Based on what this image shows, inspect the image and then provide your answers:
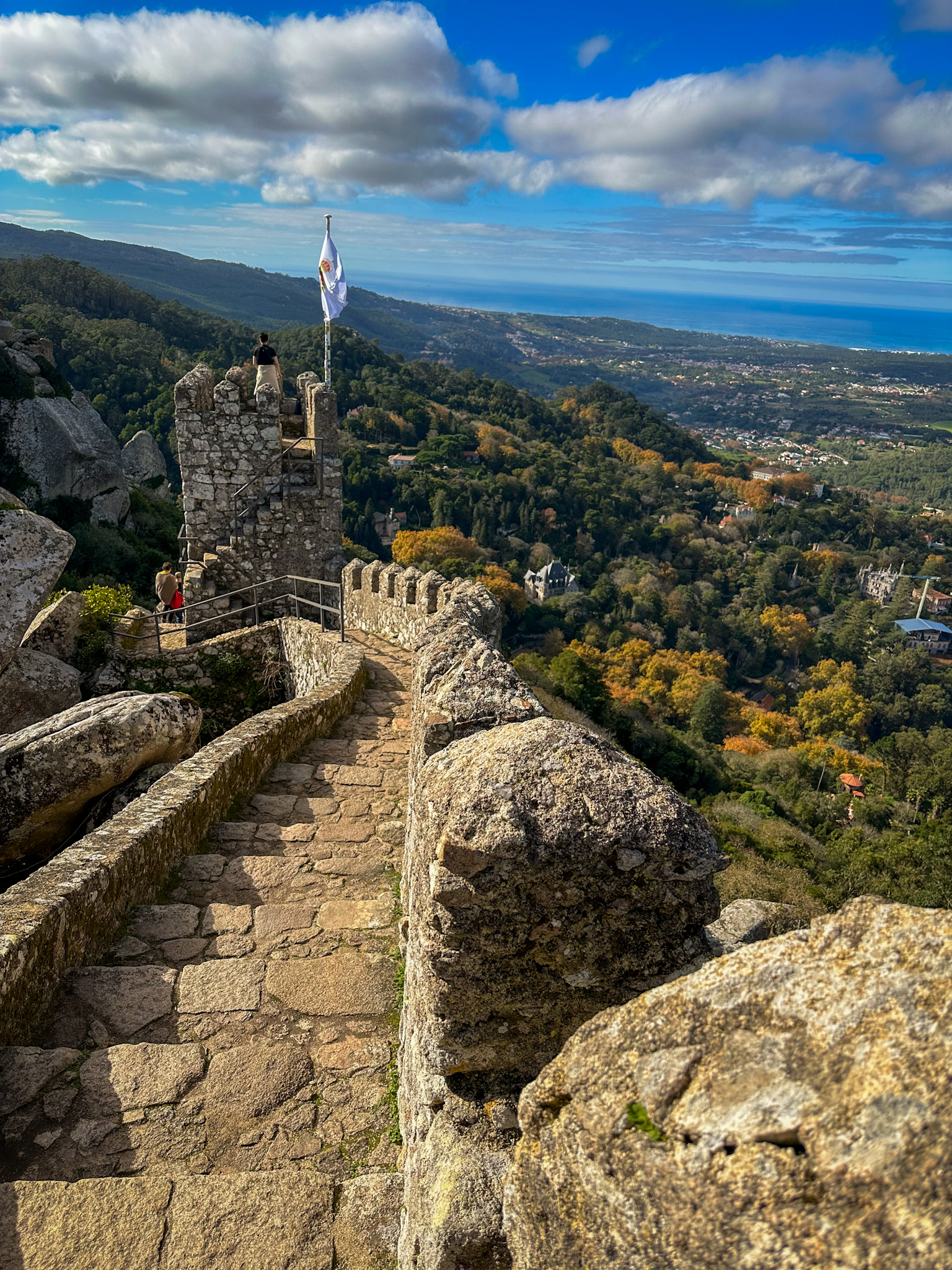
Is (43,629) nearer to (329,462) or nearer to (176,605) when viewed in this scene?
(176,605)

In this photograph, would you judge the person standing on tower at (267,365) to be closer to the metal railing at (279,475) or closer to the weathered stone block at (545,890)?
the metal railing at (279,475)

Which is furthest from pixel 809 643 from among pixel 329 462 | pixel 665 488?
pixel 329 462

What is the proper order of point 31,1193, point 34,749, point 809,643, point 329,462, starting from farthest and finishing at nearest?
point 809,643
point 329,462
point 34,749
point 31,1193

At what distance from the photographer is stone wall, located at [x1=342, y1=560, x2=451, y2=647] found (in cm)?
877

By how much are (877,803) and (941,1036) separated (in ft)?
108

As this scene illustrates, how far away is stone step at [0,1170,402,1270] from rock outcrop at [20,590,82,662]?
633cm

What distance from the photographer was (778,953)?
124cm

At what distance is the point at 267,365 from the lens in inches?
413

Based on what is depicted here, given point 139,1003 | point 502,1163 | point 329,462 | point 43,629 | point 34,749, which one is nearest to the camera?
point 502,1163

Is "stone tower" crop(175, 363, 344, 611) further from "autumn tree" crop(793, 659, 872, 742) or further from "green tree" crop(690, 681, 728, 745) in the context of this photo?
"autumn tree" crop(793, 659, 872, 742)

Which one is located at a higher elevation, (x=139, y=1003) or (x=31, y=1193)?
(x=31, y=1193)

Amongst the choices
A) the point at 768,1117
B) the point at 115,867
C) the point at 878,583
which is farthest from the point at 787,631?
the point at 768,1117

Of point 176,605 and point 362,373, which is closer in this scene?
point 176,605

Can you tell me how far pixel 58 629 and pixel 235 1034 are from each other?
240 inches
